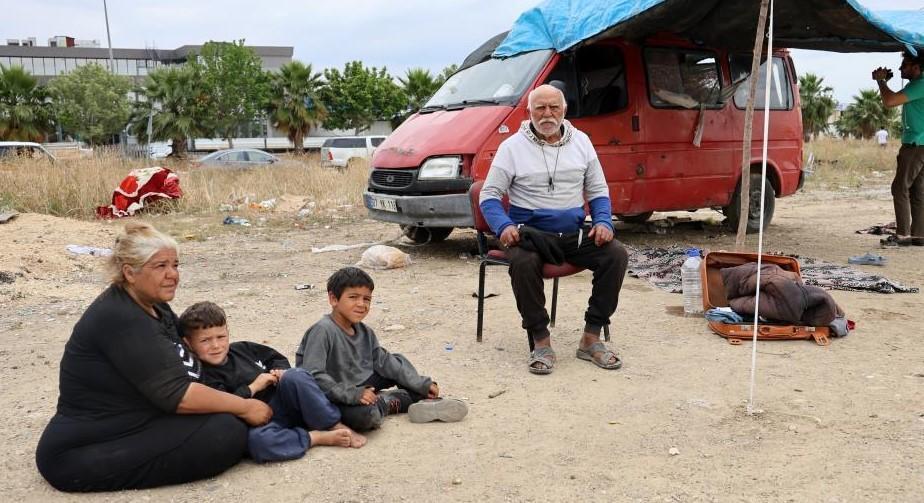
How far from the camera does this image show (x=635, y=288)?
22.2ft

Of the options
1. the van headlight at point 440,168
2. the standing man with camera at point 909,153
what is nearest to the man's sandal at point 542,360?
the van headlight at point 440,168

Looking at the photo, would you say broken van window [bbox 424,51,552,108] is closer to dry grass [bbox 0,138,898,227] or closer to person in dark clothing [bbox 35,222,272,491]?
dry grass [bbox 0,138,898,227]

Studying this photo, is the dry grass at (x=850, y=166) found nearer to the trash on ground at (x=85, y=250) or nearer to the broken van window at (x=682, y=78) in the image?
the broken van window at (x=682, y=78)

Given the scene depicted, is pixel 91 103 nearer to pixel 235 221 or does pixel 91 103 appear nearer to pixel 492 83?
pixel 235 221

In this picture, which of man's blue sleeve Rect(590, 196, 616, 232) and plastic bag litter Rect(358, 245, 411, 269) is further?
plastic bag litter Rect(358, 245, 411, 269)

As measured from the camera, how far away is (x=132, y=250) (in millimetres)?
2838

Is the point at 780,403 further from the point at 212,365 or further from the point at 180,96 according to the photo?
the point at 180,96

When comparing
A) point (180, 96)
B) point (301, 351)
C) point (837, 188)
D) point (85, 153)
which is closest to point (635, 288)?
point (301, 351)

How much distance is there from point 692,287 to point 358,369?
2.96 m

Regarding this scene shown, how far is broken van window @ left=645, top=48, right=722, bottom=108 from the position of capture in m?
8.32

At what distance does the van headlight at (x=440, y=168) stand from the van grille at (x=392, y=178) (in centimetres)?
17

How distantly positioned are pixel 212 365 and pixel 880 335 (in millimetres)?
4101

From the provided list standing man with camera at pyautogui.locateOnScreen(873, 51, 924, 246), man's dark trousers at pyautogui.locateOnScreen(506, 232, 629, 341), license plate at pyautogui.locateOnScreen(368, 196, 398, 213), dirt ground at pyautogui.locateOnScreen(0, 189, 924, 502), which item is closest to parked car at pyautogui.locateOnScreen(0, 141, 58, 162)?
dirt ground at pyautogui.locateOnScreen(0, 189, 924, 502)

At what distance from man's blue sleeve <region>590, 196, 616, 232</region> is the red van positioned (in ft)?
8.73
